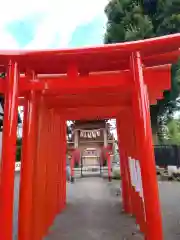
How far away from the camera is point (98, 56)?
2.87m

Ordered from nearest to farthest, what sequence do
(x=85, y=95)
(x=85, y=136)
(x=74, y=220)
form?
(x=85, y=95) → (x=74, y=220) → (x=85, y=136)

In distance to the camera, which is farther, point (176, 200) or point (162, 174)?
point (162, 174)

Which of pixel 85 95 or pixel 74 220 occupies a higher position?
pixel 85 95

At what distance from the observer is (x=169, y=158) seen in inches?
524

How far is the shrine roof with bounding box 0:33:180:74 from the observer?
8.94ft

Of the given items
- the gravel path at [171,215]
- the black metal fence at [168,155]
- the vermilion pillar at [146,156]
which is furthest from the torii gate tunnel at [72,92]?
the black metal fence at [168,155]

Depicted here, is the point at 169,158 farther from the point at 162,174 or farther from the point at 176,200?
the point at 176,200

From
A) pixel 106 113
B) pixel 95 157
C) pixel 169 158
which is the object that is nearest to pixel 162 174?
pixel 169 158

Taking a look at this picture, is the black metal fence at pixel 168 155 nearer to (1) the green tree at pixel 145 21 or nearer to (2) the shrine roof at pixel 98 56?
(1) the green tree at pixel 145 21

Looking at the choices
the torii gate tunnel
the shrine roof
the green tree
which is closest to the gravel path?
the torii gate tunnel

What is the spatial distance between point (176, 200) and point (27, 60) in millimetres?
5869

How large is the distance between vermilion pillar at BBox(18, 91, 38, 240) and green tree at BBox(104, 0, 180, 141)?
10498 mm

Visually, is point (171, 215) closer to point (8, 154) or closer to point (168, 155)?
point (8, 154)

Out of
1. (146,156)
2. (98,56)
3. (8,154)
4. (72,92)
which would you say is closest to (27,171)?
(8,154)
